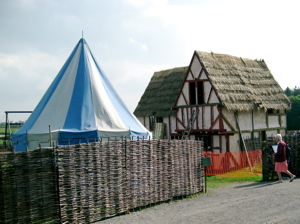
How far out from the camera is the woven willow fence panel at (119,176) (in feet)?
28.9

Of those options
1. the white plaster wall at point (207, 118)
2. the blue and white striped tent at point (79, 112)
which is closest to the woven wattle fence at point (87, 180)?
the blue and white striped tent at point (79, 112)

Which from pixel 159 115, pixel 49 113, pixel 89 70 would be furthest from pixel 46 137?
pixel 159 115

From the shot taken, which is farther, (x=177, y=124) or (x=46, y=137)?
(x=177, y=124)

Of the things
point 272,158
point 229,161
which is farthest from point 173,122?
point 272,158

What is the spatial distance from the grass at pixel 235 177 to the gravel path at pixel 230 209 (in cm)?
271

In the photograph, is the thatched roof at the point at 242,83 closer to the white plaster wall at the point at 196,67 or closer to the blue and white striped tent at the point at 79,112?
the white plaster wall at the point at 196,67

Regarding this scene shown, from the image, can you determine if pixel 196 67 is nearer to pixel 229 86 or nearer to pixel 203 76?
pixel 203 76

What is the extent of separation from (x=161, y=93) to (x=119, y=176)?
20.9 m

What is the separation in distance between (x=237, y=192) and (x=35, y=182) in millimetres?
6739

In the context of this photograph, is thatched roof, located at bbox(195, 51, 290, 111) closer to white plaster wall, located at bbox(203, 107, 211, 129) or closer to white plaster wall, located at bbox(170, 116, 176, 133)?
white plaster wall, located at bbox(203, 107, 211, 129)

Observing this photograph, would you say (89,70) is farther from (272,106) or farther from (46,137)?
(272,106)

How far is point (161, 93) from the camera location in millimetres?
30625

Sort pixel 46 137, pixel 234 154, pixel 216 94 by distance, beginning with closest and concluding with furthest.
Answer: pixel 46 137 < pixel 234 154 < pixel 216 94

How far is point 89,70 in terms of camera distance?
646 inches
